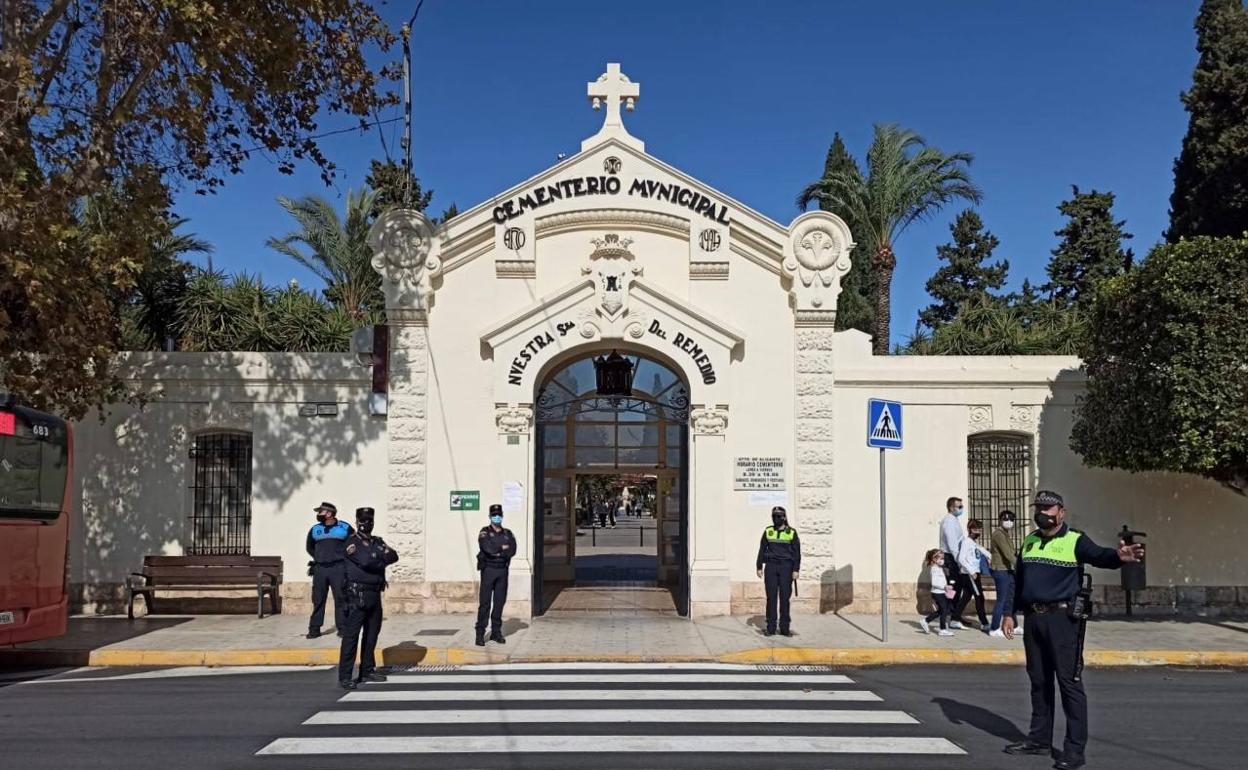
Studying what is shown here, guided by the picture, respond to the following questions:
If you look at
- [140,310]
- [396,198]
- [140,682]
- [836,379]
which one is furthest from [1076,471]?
[396,198]

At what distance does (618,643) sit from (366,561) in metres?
3.95

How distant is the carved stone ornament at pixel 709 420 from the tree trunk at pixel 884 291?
48.4ft

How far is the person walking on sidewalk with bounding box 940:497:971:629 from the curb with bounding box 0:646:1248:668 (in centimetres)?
165

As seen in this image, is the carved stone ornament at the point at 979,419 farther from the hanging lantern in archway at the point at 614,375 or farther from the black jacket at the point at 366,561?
the black jacket at the point at 366,561

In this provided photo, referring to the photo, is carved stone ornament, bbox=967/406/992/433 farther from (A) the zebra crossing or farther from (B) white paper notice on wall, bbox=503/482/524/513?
(B) white paper notice on wall, bbox=503/482/524/513

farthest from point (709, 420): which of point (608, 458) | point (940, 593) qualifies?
point (940, 593)

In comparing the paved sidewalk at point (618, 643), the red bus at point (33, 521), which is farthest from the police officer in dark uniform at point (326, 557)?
the red bus at point (33, 521)

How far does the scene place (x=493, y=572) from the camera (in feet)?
40.9

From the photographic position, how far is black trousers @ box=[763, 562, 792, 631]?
41.9 ft

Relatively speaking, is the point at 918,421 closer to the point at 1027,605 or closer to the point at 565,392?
the point at 565,392

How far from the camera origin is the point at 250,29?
1225 cm

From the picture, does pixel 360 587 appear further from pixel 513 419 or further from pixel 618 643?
pixel 513 419

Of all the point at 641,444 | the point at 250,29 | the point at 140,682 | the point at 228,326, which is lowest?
the point at 140,682

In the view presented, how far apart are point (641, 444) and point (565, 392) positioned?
2158mm
